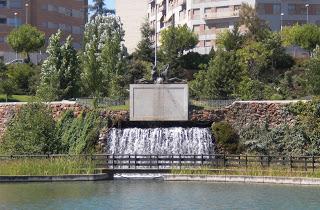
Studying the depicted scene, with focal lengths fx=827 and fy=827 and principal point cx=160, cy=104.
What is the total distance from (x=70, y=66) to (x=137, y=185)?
31.8 m

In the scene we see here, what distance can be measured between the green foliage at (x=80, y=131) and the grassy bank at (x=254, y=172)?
1029 centimetres

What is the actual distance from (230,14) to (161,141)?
Result: 45.7 m

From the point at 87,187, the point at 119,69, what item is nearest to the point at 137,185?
the point at 87,187

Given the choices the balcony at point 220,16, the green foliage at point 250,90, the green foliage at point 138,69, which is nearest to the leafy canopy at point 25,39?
the green foliage at point 138,69

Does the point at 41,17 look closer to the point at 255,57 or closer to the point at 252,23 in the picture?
the point at 252,23

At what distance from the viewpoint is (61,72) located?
75938mm

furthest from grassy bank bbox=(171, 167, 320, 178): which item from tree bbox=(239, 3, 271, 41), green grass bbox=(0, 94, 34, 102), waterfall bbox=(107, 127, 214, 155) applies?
tree bbox=(239, 3, 271, 41)

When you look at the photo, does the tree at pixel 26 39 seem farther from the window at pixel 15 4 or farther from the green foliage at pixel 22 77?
the window at pixel 15 4

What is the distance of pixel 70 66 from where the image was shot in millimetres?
76812

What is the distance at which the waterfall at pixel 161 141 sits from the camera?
5859cm

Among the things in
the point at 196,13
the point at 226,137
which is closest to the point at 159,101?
the point at 226,137

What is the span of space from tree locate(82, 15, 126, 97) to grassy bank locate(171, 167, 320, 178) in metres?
21.2

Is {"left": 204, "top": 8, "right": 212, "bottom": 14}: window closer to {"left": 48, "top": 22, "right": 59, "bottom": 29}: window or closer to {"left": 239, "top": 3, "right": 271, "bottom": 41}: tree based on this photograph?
{"left": 239, "top": 3, "right": 271, "bottom": 41}: tree

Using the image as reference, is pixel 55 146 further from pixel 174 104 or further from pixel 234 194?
pixel 234 194
